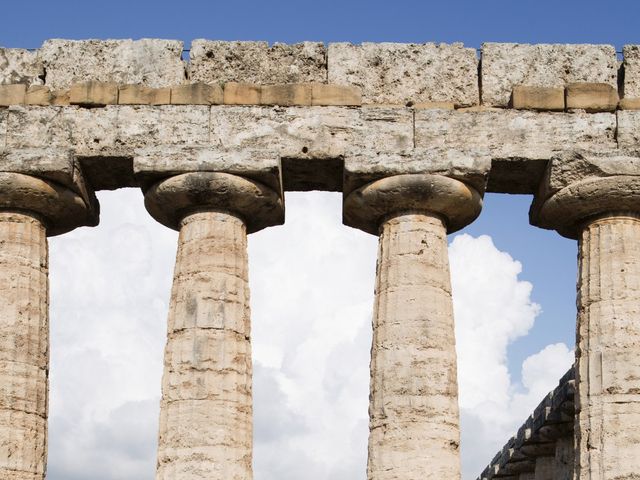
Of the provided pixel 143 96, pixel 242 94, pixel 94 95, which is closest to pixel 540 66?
pixel 242 94

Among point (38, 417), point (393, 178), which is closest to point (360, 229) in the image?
point (393, 178)

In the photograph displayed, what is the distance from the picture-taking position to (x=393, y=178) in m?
26.5

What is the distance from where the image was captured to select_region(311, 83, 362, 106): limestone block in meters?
27.4

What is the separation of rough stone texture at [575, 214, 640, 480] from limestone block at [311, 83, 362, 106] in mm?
5162

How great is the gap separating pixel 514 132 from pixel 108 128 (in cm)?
786

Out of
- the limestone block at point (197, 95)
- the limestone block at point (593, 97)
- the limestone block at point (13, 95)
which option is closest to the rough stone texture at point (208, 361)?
the limestone block at point (197, 95)

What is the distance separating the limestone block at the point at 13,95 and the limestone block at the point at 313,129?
384 cm

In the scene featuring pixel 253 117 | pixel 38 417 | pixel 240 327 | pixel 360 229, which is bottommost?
pixel 38 417

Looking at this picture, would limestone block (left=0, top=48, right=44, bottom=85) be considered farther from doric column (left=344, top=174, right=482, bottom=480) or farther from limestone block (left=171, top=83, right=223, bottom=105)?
doric column (left=344, top=174, right=482, bottom=480)

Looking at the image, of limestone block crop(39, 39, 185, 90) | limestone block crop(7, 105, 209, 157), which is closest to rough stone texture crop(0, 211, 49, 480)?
limestone block crop(7, 105, 209, 157)

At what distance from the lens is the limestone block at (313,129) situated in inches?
1064

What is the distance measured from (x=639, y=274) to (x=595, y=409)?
8.83 ft

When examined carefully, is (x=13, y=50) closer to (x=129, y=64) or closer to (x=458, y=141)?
(x=129, y=64)

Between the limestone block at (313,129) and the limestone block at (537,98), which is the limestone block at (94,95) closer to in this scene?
the limestone block at (313,129)
